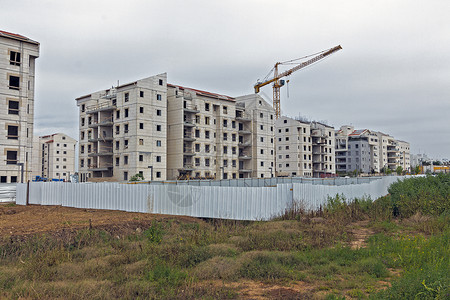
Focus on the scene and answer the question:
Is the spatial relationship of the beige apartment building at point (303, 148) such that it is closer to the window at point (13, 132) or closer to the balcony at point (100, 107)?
the balcony at point (100, 107)

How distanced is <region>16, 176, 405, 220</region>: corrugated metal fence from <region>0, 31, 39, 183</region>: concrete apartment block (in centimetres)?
2165

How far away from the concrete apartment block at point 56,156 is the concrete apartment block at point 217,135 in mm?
62194

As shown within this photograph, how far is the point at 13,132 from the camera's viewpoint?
4216 centimetres

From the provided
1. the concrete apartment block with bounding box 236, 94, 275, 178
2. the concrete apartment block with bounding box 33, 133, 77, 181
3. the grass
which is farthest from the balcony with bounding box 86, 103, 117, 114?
the concrete apartment block with bounding box 33, 133, 77, 181

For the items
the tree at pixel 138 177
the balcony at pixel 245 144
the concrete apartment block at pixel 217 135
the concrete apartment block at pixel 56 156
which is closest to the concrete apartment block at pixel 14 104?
the tree at pixel 138 177

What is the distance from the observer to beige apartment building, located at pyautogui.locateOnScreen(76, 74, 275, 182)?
52719mm

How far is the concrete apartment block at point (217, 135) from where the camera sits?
5828 cm

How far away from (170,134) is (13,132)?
23.6 meters

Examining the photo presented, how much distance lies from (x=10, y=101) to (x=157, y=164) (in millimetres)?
21343

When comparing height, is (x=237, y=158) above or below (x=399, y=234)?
above

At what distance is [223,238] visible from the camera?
12.3 metres

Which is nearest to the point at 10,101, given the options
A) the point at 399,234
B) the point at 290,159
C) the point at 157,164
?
the point at 157,164

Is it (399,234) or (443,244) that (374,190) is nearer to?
(399,234)

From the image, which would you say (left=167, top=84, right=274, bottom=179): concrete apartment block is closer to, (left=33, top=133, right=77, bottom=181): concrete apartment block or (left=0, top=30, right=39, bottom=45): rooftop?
(left=0, top=30, right=39, bottom=45): rooftop
